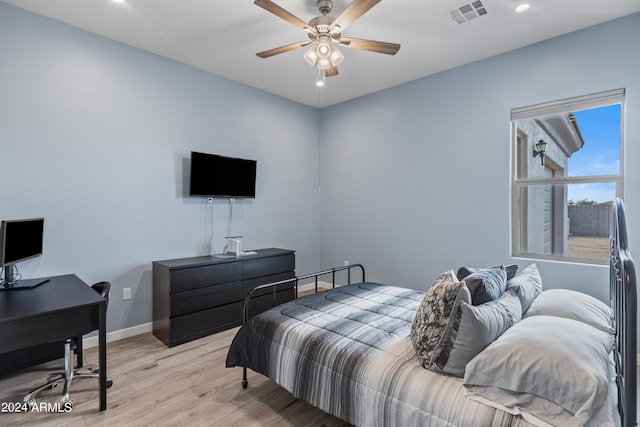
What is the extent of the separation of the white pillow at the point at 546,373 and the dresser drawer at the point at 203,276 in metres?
2.69

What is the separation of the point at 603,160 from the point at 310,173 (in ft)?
11.7

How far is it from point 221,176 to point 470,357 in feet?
10.7

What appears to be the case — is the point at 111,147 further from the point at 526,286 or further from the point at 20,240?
the point at 526,286

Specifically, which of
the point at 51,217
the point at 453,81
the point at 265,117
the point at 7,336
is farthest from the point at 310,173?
the point at 7,336

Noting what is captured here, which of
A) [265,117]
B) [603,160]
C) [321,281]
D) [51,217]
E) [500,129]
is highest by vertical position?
[265,117]

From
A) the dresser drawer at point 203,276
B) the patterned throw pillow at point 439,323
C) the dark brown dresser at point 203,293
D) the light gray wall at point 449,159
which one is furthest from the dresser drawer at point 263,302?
the patterned throw pillow at point 439,323

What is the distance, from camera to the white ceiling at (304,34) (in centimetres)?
264

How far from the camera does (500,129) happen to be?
11.3 ft

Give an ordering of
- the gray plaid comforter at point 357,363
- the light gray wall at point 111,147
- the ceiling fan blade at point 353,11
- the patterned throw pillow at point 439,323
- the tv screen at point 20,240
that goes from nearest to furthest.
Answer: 1. the gray plaid comforter at point 357,363
2. the patterned throw pillow at point 439,323
3. the ceiling fan blade at point 353,11
4. the tv screen at point 20,240
5. the light gray wall at point 111,147

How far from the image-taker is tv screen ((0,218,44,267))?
2.21m

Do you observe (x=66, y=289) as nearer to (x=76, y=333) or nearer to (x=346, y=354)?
(x=76, y=333)

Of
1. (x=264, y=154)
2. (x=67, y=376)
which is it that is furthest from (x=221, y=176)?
(x=67, y=376)

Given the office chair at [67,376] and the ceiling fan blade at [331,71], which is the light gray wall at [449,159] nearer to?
the ceiling fan blade at [331,71]

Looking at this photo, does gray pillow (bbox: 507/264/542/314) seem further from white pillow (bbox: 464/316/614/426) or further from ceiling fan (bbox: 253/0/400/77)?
ceiling fan (bbox: 253/0/400/77)
